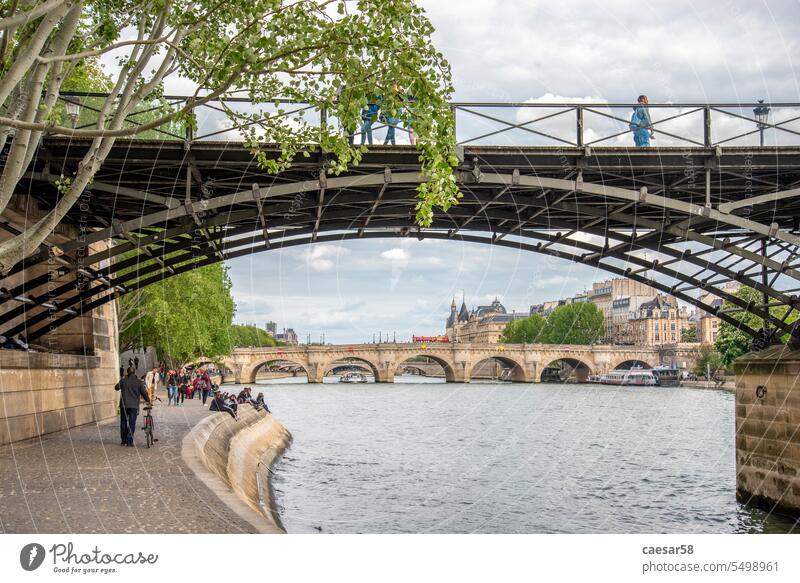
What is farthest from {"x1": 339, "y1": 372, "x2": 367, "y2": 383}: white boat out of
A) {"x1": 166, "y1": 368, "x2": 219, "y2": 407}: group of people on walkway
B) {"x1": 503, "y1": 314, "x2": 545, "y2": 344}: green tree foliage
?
{"x1": 166, "y1": 368, "x2": 219, "y2": 407}: group of people on walkway

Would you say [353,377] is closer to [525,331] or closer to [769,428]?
[525,331]

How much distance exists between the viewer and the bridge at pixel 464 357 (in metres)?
73.6

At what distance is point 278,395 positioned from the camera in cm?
6925

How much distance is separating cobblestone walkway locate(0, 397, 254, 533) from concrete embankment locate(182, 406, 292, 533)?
0.72 ft

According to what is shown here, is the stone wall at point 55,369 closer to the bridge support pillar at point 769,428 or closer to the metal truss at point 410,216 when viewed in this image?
the metal truss at point 410,216

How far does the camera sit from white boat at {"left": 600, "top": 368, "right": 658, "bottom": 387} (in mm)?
73188

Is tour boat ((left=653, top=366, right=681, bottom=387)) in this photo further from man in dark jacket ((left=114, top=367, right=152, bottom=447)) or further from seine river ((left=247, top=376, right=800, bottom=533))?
man in dark jacket ((left=114, top=367, right=152, bottom=447))

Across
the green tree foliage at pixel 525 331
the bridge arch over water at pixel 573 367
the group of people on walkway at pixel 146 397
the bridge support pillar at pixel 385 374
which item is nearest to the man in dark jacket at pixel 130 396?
the group of people on walkway at pixel 146 397

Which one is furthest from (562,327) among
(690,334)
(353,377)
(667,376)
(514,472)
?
(353,377)

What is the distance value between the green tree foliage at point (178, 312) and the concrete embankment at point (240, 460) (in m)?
8.86

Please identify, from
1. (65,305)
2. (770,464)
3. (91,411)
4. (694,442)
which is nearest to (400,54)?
(770,464)

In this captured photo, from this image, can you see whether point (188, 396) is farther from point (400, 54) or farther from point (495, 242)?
point (400, 54)

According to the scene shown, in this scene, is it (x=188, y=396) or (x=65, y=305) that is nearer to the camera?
(x=65, y=305)
